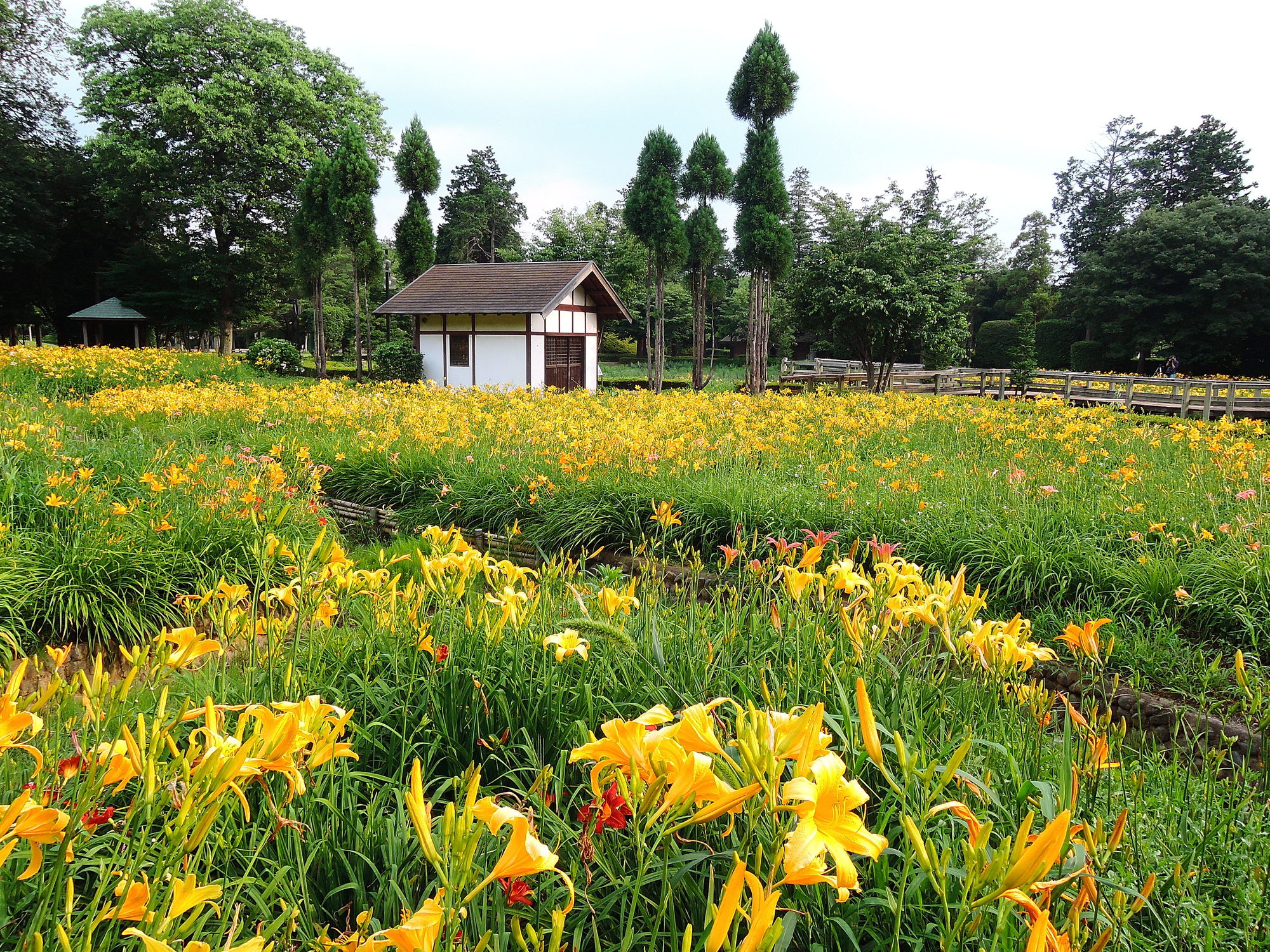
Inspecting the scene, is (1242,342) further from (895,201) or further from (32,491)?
Result: (32,491)

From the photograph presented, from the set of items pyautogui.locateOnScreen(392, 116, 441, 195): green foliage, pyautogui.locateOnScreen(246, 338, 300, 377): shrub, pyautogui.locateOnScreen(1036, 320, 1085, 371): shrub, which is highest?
pyautogui.locateOnScreen(392, 116, 441, 195): green foliage

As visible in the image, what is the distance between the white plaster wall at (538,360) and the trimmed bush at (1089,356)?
974 inches

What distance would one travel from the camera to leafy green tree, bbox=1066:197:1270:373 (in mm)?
25469

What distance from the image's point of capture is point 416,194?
71.7 ft

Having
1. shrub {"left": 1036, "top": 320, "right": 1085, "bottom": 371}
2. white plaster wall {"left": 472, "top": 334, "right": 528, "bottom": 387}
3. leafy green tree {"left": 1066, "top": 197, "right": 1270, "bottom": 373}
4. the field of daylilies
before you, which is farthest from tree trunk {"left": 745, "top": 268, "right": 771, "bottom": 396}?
shrub {"left": 1036, "top": 320, "right": 1085, "bottom": 371}

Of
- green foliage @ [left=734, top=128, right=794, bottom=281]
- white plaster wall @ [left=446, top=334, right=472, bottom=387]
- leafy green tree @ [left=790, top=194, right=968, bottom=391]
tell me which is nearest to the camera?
leafy green tree @ [left=790, top=194, right=968, bottom=391]

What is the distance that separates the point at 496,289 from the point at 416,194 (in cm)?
474

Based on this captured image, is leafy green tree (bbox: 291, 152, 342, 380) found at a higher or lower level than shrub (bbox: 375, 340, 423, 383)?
higher

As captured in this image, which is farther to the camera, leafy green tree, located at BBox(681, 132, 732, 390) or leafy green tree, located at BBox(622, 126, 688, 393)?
leafy green tree, located at BBox(681, 132, 732, 390)

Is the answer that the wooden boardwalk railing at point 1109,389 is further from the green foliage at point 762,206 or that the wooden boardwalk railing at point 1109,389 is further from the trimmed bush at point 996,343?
the trimmed bush at point 996,343

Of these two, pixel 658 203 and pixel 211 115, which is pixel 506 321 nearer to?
pixel 658 203

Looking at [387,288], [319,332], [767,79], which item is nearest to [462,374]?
[319,332]

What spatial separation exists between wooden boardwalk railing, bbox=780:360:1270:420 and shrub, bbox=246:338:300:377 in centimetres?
1361

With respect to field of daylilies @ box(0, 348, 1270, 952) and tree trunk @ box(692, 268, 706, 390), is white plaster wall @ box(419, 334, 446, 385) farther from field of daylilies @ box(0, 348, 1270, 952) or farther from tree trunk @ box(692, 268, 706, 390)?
field of daylilies @ box(0, 348, 1270, 952)
